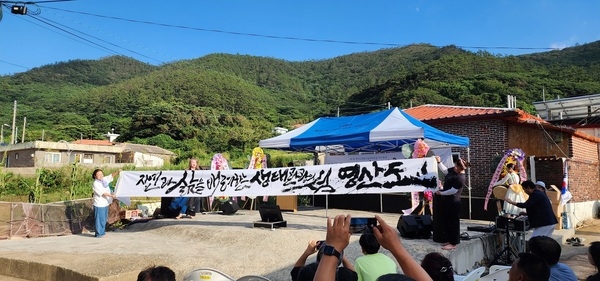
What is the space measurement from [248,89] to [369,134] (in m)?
74.1

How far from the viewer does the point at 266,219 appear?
9016mm

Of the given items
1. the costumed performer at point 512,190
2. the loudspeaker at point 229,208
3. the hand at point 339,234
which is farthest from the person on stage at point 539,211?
the loudspeaker at point 229,208

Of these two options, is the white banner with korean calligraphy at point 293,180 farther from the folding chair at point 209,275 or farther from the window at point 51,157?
the window at point 51,157

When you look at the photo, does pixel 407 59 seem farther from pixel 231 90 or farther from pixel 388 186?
pixel 388 186

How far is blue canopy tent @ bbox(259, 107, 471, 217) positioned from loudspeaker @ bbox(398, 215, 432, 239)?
3.29m

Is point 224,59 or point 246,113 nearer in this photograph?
point 246,113

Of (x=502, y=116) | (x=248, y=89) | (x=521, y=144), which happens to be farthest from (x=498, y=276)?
(x=248, y=89)

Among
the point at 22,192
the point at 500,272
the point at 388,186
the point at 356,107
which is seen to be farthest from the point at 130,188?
the point at 356,107

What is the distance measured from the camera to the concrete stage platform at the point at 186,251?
6.29 metres

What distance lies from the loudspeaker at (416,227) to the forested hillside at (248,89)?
31.6 meters

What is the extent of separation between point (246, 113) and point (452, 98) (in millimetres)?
40496

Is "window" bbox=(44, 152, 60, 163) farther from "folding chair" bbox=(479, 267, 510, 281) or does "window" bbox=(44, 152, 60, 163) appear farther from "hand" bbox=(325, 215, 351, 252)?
"hand" bbox=(325, 215, 351, 252)

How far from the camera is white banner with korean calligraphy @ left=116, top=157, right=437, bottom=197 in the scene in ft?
27.0

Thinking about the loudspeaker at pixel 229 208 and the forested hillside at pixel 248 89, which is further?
the forested hillside at pixel 248 89
